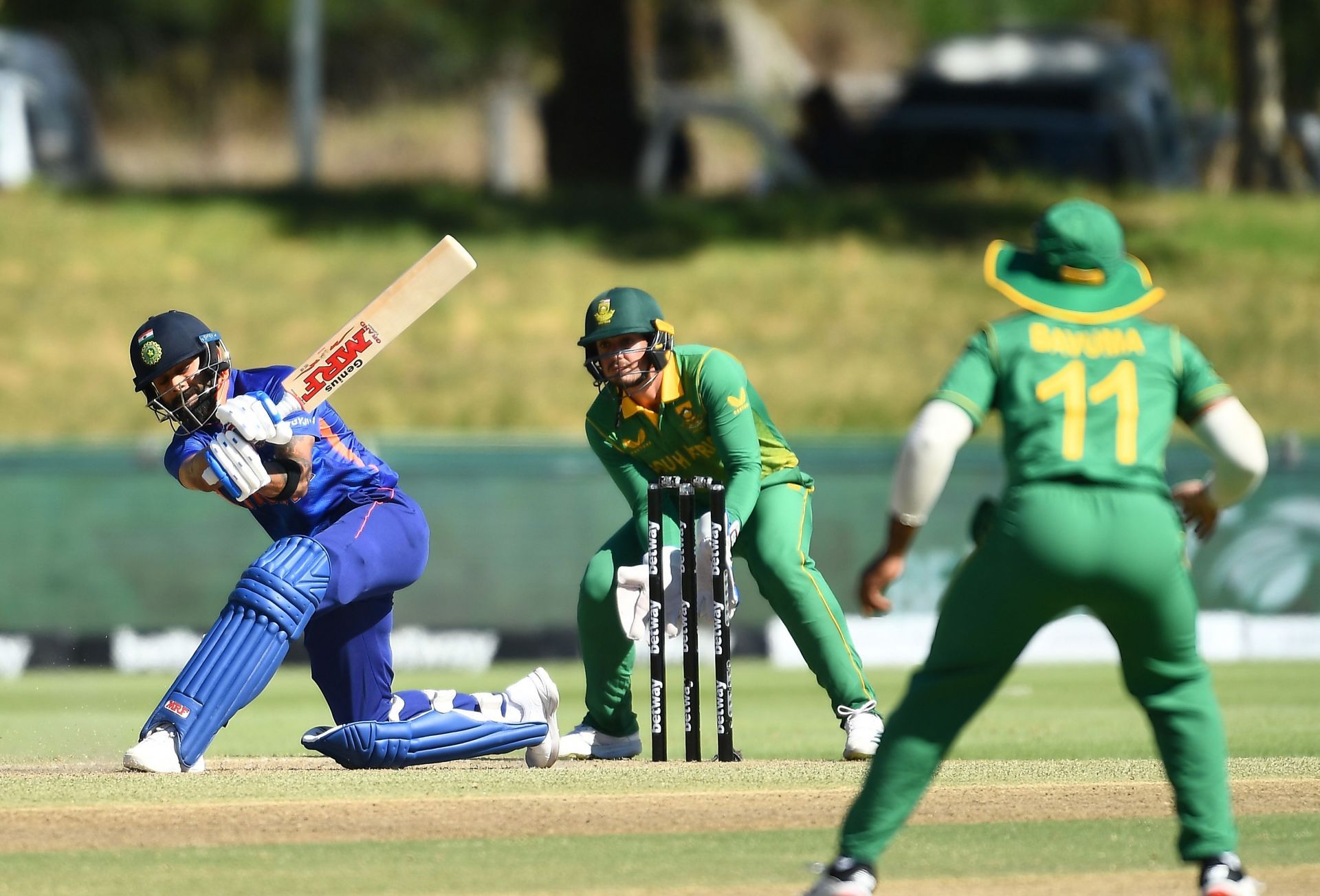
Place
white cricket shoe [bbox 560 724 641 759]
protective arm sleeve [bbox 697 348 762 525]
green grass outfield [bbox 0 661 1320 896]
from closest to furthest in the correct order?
green grass outfield [bbox 0 661 1320 896] < protective arm sleeve [bbox 697 348 762 525] < white cricket shoe [bbox 560 724 641 759]

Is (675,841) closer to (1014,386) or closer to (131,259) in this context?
(1014,386)

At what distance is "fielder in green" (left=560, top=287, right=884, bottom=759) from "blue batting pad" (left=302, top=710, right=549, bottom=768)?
466 mm

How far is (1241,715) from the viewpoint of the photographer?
9.23 meters

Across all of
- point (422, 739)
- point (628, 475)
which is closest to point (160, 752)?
point (422, 739)

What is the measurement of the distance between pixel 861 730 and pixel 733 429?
1.12m

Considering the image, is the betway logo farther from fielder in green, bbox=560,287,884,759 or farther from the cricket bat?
the cricket bat

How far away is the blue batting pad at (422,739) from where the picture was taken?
652 cm

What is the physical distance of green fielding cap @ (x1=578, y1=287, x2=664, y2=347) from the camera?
22.4ft

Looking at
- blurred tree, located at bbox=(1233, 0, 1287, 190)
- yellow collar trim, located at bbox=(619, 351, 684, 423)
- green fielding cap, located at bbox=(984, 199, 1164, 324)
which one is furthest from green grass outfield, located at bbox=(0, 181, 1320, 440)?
green fielding cap, located at bbox=(984, 199, 1164, 324)

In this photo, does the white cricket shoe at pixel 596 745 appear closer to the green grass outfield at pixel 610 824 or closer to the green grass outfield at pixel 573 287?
the green grass outfield at pixel 610 824

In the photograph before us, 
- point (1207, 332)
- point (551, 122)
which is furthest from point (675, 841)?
point (551, 122)

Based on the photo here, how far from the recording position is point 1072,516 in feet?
14.4

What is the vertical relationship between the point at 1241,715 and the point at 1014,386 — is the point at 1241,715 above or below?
Answer: below

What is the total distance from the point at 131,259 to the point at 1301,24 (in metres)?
18.3
